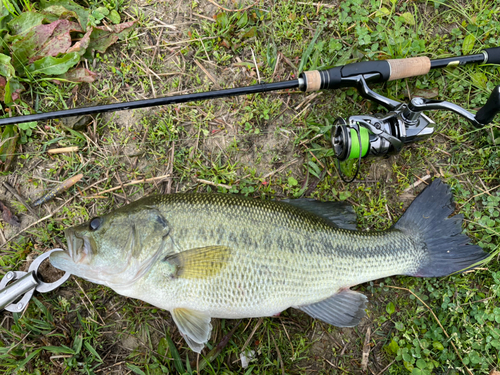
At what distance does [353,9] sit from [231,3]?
3.98 ft

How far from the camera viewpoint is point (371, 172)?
304 cm

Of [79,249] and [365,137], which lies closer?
[79,249]

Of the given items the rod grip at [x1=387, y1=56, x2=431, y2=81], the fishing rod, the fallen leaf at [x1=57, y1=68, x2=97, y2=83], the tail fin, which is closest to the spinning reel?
the fishing rod

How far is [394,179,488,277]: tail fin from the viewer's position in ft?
8.95

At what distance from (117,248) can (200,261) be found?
632mm

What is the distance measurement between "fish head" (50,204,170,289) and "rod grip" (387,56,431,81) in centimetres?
237

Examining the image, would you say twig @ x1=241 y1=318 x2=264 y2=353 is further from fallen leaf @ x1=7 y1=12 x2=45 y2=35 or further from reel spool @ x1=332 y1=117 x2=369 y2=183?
fallen leaf @ x1=7 y1=12 x2=45 y2=35

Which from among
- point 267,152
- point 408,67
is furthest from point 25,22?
point 408,67

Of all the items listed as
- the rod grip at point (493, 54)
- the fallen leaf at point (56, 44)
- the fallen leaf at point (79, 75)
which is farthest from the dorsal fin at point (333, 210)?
the fallen leaf at point (56, 44)

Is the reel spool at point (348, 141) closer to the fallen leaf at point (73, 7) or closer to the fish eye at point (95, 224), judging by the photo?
the fish eye at point (95, 224)

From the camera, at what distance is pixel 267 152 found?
3.04 metres

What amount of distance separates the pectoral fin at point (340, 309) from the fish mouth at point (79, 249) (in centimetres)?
176

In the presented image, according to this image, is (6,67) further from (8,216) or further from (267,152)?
(267,152)

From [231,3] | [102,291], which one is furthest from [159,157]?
[231,3]
